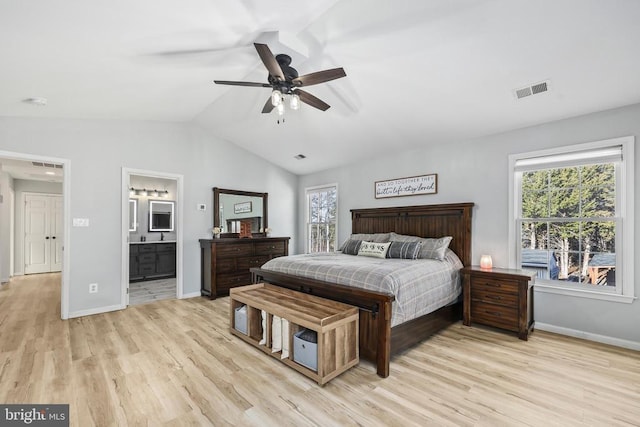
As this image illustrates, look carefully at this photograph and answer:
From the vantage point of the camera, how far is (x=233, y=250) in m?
5.12

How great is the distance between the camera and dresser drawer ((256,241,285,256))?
546cm

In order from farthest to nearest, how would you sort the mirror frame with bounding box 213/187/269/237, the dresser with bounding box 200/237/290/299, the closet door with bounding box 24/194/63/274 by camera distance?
the closet door with bounding box 24/194/63/274 < the mirror frame with bounding box 213/187/269/237 < the dresser with bounding box 200/237/290/299

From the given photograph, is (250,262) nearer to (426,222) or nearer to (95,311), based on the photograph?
(95,311)

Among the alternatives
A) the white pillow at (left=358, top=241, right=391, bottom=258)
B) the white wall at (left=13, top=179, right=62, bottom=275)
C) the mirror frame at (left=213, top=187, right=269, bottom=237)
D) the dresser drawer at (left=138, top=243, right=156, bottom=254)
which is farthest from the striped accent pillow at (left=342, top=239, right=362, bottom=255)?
the white wall at (left=13, top=179, right=62, bottom=275)

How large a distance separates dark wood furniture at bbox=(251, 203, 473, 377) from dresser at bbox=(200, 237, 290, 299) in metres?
1.35

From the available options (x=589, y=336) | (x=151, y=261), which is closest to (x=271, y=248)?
(x=151, y=261)

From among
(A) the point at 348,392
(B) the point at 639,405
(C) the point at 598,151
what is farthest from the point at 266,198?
(B) the point at 639,405

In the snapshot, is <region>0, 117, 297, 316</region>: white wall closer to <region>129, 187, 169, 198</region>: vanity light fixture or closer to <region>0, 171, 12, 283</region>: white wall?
<region>129, 187, 169, 198</region>: vanity light fixture

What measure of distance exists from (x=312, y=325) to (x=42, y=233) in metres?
8.47

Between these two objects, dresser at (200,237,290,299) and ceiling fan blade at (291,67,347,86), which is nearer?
ceiling fan blade at (291,67,347,86)

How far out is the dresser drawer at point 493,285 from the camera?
324 cm

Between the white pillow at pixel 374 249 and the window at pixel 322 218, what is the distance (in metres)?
1.70

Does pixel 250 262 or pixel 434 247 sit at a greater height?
pixel 434 247

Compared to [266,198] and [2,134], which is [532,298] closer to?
[266,198]
